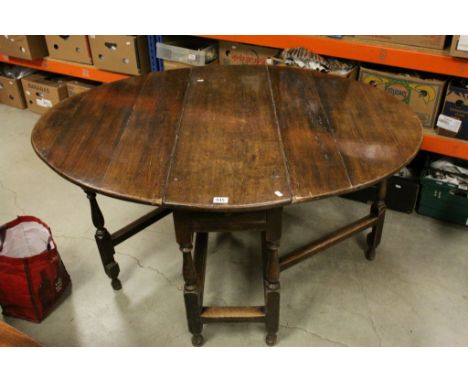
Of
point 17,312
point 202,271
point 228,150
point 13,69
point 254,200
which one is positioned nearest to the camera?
point 254,200

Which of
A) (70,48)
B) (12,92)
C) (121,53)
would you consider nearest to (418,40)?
(121,53)

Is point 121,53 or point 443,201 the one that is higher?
point 121,53

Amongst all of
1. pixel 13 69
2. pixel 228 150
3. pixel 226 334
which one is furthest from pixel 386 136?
pixel 13 69

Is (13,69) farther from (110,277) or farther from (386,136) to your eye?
(386,136)

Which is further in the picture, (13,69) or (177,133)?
(13,69)

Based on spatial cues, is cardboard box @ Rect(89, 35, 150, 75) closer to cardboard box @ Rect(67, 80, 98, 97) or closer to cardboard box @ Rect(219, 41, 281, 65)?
cardboard box @ Rect(67, 80, 98, 97)

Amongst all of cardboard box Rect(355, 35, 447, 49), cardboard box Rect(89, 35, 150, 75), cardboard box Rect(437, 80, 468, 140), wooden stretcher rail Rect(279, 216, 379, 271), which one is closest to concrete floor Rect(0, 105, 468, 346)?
wooden stretcher rail Rect(279, 216, 379, 271)

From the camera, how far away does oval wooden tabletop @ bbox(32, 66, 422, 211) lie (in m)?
1.31

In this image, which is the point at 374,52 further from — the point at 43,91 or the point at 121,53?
the point at 43,91

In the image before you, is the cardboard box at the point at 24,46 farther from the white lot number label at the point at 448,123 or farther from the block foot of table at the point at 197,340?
the white lot number label at the point at 448,123

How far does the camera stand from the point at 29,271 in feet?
5.99

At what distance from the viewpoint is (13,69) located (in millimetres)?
3973

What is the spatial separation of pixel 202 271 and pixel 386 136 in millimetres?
920

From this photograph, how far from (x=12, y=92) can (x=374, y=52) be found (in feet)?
10.5
